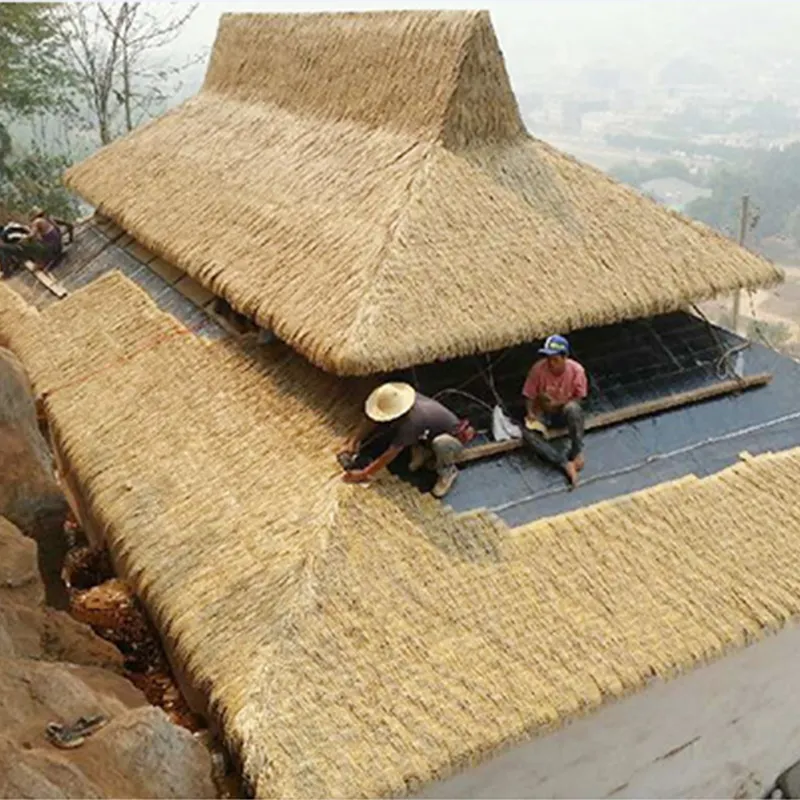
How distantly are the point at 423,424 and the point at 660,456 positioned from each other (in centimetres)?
235

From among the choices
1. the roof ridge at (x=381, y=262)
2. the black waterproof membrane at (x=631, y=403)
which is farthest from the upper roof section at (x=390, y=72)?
the black waterproof membrane at (x=631, y=403)

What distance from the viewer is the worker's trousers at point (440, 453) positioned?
307 inches

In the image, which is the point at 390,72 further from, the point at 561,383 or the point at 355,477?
the point at 355,477

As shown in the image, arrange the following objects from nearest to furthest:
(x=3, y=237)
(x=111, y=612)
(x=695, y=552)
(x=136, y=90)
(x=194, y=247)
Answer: (x=695, y=552), (x=111, y=612), (x=194, y=247), (x=3, y=237), (x=136, y=90)

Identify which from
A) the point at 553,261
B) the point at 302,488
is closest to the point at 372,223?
the point at 553,261

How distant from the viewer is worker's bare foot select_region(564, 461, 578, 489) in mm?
8188

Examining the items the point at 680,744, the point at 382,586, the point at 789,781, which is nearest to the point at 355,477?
the point at 382,586

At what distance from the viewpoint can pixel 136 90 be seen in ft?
98.4

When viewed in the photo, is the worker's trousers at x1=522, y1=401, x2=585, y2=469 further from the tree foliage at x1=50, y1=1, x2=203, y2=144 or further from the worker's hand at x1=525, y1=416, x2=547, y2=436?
the tree foliage at x1=50, y1=1, x2=203, y2=144

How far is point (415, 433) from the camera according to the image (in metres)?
7.80

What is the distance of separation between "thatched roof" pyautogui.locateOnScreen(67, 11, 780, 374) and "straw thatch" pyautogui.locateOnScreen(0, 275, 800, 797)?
0.97 meters

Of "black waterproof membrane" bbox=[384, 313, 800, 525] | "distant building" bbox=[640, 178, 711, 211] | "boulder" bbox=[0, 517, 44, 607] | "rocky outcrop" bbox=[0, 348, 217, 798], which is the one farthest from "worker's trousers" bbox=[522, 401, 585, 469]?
"distant building" bbox=[640, 178, 711, 211]

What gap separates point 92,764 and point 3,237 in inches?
437

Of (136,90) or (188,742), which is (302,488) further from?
(136,90)
